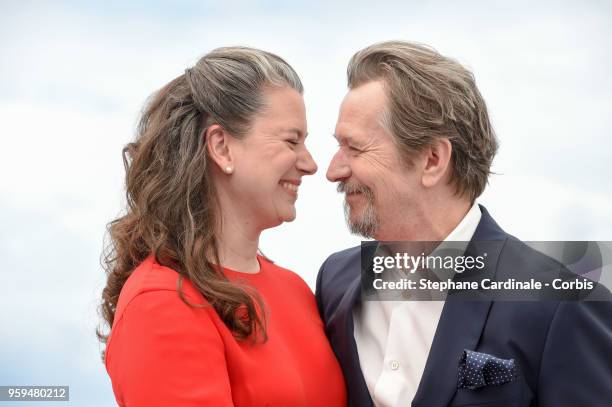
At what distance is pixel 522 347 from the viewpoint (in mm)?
3049

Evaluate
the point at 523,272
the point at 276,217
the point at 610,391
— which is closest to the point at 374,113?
the point at 276,217

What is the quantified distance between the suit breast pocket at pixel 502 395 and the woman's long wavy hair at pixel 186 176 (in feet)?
2.69

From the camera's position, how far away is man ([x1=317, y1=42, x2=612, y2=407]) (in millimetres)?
3002

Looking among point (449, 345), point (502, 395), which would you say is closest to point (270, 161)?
point (449, 345)

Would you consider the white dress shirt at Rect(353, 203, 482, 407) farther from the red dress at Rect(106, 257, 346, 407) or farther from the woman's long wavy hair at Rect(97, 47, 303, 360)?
the woman's long wavy hair at Rect(97, 47, 303, 360)

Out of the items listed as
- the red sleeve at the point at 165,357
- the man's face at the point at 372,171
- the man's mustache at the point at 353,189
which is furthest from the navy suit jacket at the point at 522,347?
the red sleeve at the point at 165,357

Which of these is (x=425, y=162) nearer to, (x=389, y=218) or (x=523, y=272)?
(x=389, y=218)

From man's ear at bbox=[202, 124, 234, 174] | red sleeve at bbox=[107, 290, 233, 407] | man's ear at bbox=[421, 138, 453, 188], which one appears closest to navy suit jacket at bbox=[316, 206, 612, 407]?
man's ear at bbox=[421, 138, 453, 188]

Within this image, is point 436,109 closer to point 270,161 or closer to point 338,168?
point 338,168

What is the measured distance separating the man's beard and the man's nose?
60 mm

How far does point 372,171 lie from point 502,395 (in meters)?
1.14

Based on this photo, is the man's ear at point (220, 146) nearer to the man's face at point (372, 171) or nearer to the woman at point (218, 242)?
the woman at point (218, 242)

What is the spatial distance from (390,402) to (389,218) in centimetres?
85

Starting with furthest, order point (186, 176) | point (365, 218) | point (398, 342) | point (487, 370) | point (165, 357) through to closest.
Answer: point (365, 218) < point (398, 342) < point (186, 176) < point (487, 370) < point (165, 357)
